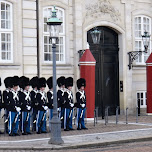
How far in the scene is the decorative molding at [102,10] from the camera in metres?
21.1

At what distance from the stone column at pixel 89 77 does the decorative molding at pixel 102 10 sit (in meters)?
2.63

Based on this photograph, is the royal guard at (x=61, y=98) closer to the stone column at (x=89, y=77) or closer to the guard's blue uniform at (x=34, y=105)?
the guard's blue uniform at (x=34, y=105)

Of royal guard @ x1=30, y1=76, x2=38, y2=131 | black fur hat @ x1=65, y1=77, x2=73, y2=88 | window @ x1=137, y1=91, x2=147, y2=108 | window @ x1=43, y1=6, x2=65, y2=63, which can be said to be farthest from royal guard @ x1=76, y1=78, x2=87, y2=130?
window @ x1=137, y1=91, x2=147, y2=108

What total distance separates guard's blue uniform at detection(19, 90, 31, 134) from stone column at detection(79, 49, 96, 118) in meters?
3.45

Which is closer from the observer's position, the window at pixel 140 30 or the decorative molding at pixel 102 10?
the decorative molding at pixel 102 10

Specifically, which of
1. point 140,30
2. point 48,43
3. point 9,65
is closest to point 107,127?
point 9,65

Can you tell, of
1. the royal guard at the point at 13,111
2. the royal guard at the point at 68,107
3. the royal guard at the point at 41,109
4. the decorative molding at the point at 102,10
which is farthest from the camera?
the decorative molding at the point at 102,10

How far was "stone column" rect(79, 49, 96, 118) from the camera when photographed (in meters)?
18.6

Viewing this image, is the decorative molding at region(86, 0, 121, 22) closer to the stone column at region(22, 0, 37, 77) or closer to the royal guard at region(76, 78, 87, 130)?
the stone column at region(22, 0, 37, 77)

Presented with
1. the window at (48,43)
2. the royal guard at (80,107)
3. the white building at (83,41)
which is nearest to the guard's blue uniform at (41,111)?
the royal guard at (80,107)

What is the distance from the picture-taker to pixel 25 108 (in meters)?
15.6

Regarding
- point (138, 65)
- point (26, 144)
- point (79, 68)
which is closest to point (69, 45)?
point (79, 68)

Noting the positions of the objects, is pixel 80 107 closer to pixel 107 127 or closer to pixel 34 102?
pixel 107 127

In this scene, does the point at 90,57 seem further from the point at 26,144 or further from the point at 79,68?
the point at 26,144
